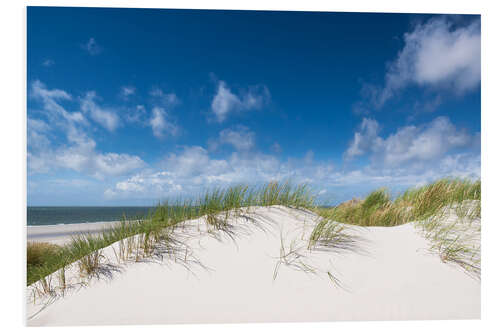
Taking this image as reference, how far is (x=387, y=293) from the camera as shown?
6.70 feet

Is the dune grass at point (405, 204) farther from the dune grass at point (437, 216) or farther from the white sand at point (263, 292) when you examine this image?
the white sand at point (263, 292)

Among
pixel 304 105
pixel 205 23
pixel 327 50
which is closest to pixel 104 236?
pixel 205 23

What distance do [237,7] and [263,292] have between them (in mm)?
2532

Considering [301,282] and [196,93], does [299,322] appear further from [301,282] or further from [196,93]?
[196,93]

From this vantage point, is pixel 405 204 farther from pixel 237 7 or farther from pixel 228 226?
pixel 237 7

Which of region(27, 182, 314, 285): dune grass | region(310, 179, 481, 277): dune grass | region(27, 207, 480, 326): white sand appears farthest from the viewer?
region(310, 179, 481, 277): dune grass

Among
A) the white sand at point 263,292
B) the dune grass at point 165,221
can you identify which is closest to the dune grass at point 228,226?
the dune grass at point 165,221

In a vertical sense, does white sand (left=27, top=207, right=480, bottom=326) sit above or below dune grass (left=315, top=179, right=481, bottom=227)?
below

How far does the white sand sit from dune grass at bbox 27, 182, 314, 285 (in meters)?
0.20

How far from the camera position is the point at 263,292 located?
1957 mm

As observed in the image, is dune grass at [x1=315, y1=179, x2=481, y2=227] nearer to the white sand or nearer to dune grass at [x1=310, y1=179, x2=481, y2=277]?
dune grass at [x1=310, y1=179, x2=481, y2=277]

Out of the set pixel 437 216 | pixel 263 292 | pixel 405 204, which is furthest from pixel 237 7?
pixel 405 204

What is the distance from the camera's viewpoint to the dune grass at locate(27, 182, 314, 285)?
7.42 feet

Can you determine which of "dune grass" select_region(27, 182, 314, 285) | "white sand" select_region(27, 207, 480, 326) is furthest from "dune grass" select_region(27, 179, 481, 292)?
"white sand" select_region(27, 207, 480, 326)
